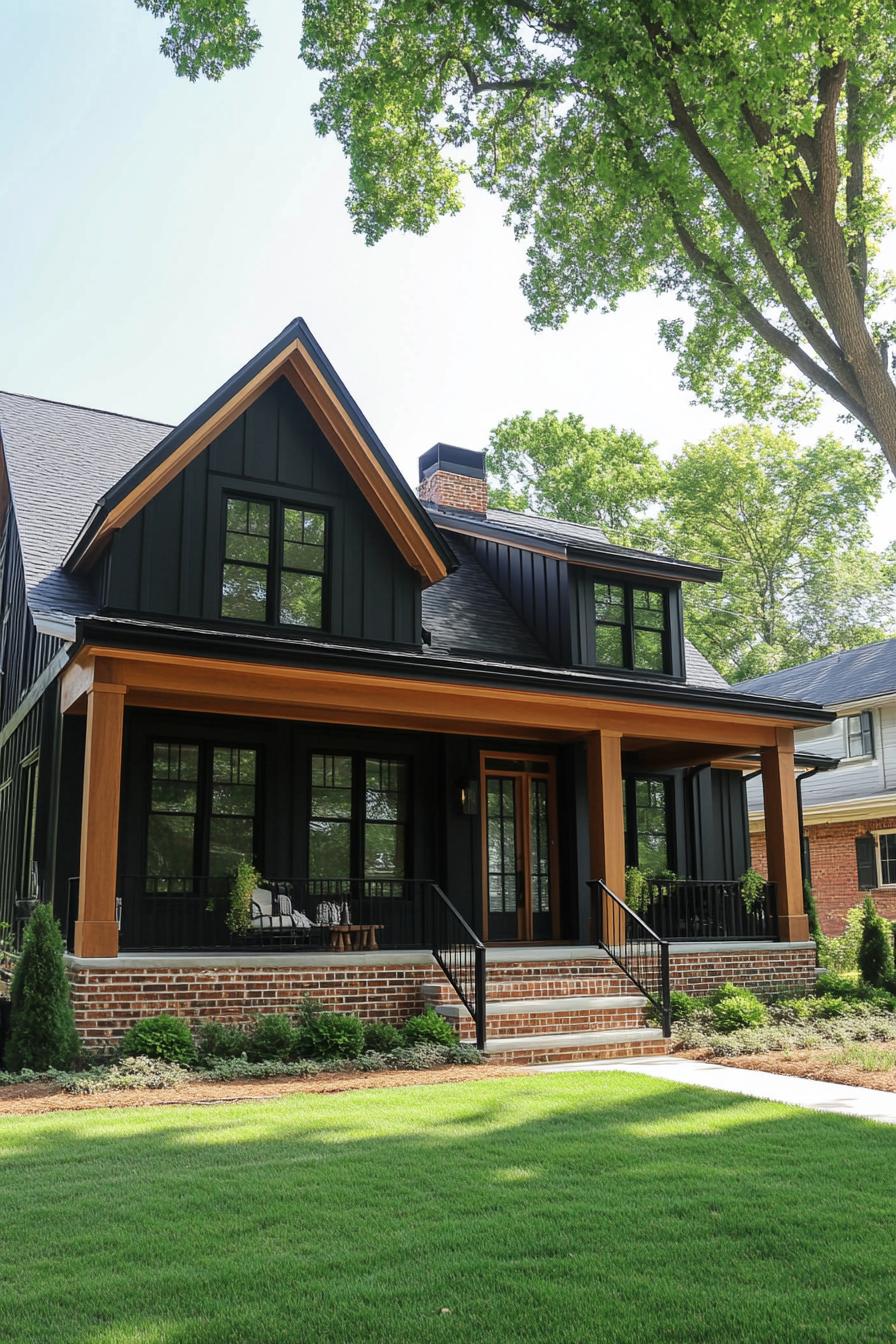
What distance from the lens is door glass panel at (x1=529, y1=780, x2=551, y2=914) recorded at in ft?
52.0

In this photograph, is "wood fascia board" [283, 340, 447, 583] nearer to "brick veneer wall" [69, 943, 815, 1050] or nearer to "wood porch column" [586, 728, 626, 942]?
"wood porch column" [586, 728, 626, 942]

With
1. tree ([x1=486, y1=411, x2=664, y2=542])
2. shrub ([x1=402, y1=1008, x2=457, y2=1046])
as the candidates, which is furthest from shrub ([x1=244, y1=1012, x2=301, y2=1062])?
tree ([x1=486, y1=411, x2=664, y2=542])

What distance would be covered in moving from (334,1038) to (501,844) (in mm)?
5494

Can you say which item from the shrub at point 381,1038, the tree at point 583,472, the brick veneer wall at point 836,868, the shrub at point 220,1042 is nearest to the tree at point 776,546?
the tree at point 583,472

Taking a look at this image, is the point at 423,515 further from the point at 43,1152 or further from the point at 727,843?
the point at 43,1152

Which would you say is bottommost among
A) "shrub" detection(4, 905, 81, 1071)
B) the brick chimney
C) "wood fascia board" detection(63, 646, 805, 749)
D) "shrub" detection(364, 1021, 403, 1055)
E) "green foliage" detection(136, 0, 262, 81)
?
"shrub" detection(364, 1021, 403, 1055)

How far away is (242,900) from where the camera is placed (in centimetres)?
1239

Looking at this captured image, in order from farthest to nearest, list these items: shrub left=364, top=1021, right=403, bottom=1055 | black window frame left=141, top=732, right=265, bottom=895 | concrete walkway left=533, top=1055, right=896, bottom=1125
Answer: black window frame left=141, top=732, right=265, bottom=895, shrub left=364, top=1021, right=403, bottom=1055, concrete walkway left=533, top=1055, right=896, bottom=1125

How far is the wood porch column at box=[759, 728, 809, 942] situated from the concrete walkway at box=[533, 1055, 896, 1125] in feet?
14.6

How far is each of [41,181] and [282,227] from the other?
316 cm

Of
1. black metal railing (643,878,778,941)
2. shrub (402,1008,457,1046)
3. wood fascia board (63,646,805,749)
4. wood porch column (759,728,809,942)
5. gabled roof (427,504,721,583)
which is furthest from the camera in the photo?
gabled roof (427,504,721,583)

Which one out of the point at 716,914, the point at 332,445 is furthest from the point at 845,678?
the point at 332,445

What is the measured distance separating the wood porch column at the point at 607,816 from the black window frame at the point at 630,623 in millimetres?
2707

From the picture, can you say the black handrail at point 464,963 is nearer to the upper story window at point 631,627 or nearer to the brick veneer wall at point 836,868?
the upper story window at point 631,627
